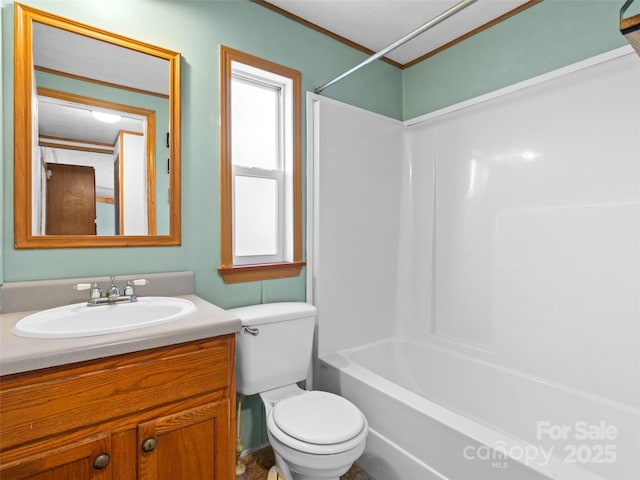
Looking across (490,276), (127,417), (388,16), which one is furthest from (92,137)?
(490,276)

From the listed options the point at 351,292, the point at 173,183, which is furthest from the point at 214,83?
the point at 351,292

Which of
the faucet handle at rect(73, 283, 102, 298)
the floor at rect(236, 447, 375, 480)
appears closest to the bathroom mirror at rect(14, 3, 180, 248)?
the faucet handle at rect(73, 283, 102, 298)

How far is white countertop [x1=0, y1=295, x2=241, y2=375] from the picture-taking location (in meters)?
0.88

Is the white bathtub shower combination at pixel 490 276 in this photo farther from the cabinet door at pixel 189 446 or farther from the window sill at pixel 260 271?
the cabinet door at pixel 189 446

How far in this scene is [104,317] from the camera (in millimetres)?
1352

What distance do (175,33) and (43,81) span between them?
60cm

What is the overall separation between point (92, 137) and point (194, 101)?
0.48m

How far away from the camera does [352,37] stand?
225cm

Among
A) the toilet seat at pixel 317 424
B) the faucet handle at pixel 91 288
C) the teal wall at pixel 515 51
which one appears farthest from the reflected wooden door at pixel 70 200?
the teal wall at pixel 515 51

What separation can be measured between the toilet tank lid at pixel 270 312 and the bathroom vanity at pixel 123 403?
0.31m

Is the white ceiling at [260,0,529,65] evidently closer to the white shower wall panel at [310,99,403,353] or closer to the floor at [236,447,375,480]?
the white shower wall panel at [310,99,403,353]

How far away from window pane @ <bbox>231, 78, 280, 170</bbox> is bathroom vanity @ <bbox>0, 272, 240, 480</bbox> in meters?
1.05

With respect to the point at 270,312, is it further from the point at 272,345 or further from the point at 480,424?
the point at 480,424

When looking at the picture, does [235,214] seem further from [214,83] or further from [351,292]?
[351,292]
